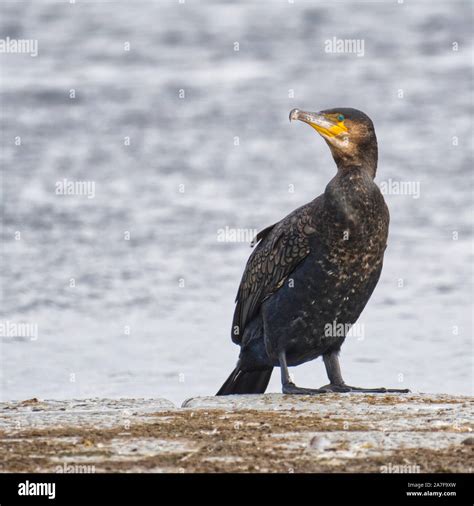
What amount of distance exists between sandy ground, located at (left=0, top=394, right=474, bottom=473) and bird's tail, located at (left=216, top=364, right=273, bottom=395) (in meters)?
0.58

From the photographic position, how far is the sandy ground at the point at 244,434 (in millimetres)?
5887

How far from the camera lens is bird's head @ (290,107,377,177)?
7926 millimetres

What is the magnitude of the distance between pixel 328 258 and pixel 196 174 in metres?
8.66

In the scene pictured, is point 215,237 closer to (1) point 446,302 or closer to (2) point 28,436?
(1) point 446,302

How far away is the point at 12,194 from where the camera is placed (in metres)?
15.4

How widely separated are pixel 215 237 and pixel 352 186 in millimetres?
5851

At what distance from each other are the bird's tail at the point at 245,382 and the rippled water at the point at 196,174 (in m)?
0.92

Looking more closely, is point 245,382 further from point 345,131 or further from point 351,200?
point 345,131

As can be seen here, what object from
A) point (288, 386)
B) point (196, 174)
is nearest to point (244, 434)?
point (288, 386)

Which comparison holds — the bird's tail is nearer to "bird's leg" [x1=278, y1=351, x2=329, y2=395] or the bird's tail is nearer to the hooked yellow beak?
"bird's leg" [x1=278, y1=351, x2=329, y2=395]

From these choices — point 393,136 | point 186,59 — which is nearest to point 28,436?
point 393,136

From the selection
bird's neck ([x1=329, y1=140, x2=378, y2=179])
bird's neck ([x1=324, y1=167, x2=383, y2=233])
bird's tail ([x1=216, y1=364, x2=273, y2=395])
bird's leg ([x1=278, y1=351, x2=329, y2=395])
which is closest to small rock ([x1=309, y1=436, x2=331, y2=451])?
bird's leg ([x1=278, y1=351, x2=329, y2=395])

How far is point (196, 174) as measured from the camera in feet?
53.8

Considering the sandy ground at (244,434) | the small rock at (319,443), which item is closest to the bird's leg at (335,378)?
the sandy ground at (244,434)
